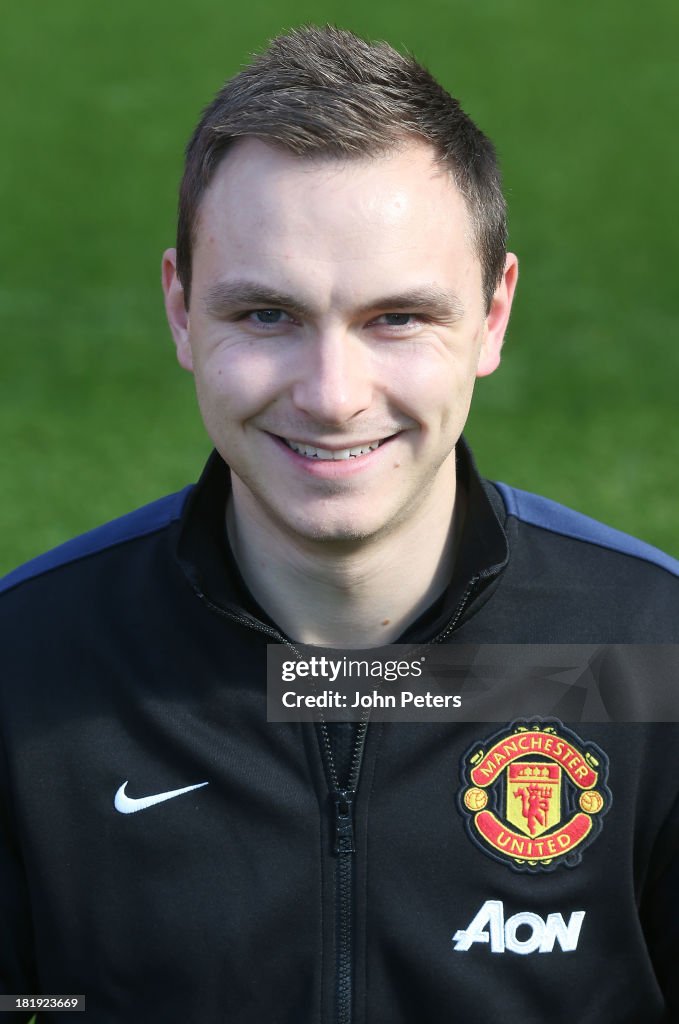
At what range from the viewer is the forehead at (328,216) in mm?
2533

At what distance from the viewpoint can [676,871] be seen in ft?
9.16

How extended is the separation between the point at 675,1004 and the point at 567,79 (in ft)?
32.0

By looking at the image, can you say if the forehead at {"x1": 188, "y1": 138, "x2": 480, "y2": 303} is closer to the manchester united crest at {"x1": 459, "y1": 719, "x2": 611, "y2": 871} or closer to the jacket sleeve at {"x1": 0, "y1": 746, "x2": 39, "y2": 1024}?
the manchester united crest at {"x1": 459, "y1": 719, "x2": 611, "y2": 871}

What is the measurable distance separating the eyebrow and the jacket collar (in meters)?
0.40

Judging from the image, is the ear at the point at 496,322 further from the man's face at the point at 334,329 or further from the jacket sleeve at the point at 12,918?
the jacket sleeve at the point at 12,918

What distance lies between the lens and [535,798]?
9.30ft

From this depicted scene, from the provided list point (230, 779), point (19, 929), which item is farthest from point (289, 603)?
point (19, 929)

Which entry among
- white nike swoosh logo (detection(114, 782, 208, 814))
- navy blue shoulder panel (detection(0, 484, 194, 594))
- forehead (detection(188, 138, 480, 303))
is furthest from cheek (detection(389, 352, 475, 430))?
white nike swoosh logo (detection(114, 782, 208, 814))

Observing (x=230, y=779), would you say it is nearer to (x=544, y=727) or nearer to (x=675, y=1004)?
(x=544, y=727)

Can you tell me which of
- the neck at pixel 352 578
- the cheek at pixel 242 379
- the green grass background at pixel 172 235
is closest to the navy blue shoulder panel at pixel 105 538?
the neck at pixel 352 578

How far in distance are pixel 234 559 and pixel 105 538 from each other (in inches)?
11.0

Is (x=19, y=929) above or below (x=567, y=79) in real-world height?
below

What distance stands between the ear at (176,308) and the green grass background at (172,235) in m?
4.13

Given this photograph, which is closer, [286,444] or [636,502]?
[286,444]
